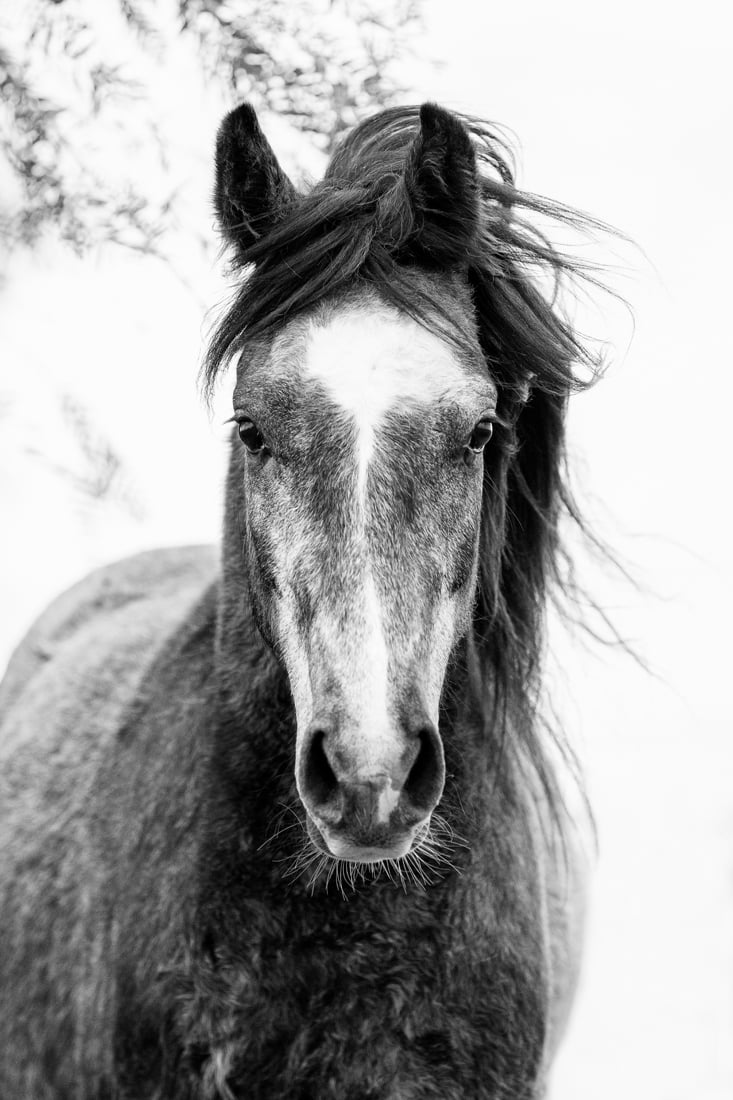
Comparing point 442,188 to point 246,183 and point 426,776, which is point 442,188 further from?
point 426,776

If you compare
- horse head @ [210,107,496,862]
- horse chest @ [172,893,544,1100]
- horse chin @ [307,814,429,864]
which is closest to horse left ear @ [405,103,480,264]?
horse head @ [210,107,496,862]

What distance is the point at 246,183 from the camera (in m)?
2.25

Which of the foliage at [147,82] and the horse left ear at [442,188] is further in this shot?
the foliage at [147,82]

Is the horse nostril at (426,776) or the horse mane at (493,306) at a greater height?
the horse mane at (493,306)

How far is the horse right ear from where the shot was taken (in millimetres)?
2207

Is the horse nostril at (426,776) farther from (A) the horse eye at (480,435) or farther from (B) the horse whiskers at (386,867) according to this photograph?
(A) the horse eye at (480,435)

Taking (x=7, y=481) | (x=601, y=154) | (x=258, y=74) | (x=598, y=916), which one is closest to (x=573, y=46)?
(x=601, y=154)

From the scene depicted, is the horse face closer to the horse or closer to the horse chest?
the horse

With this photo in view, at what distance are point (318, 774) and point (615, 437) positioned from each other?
520 inches

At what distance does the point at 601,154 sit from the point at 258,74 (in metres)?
15.1

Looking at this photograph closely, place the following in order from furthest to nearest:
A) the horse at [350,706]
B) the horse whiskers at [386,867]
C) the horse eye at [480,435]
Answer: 1. the horse whiskers at [386,867]
2. the horse eye at [480,435]
3. the horse at [350,706]

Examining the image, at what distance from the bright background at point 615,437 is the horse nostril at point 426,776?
1083mm

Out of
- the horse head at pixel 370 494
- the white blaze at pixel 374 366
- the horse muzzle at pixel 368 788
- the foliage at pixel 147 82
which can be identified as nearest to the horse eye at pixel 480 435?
the horse head at pixel 370 494

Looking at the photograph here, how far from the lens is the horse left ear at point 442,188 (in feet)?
7.00
